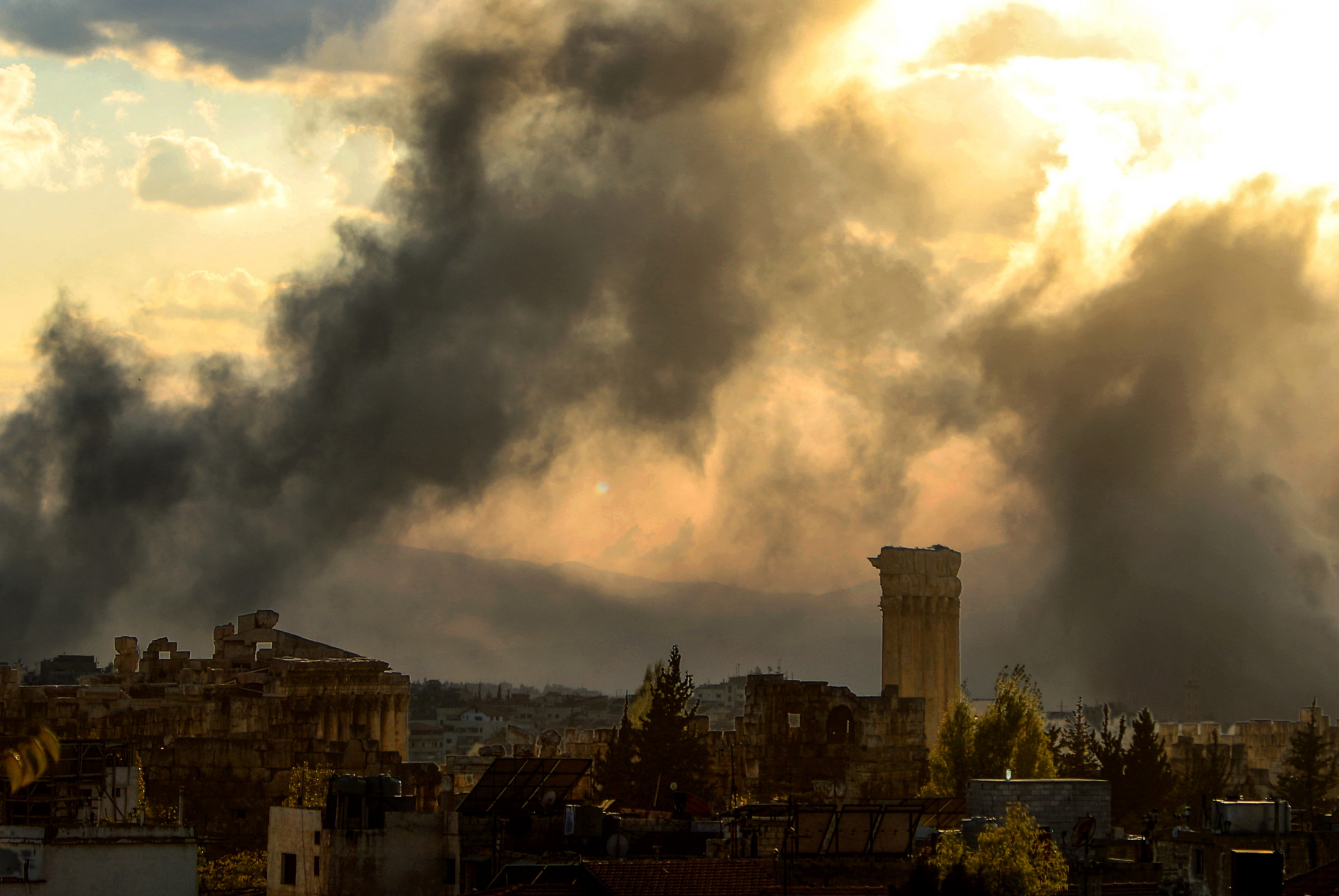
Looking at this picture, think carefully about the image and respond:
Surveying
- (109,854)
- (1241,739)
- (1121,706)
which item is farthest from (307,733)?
(1121,706)

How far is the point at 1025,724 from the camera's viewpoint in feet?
203

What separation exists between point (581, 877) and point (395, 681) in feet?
135

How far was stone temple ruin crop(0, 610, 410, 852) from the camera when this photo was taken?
5162cm

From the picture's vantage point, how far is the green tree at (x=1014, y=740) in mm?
60219

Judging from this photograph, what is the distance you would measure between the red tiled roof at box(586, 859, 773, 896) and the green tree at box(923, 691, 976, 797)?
867 inches

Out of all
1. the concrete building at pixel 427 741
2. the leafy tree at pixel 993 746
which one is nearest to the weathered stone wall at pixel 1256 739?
the leafy tree at pixel 993 746

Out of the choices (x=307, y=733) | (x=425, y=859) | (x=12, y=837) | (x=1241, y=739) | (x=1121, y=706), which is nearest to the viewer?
(x=12, y=837)

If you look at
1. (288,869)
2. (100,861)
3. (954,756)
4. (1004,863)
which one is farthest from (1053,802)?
(100,861)

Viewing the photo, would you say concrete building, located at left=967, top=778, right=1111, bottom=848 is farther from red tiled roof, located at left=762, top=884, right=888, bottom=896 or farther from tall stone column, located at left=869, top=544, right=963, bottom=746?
tall stone column, located at left=869, top=544, right=963, bottom=746

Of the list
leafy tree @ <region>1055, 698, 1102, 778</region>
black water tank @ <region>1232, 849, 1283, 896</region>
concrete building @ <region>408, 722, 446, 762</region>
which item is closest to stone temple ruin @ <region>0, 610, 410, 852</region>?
leafy tree @ <region>1055, 698, 1102, 778</region>

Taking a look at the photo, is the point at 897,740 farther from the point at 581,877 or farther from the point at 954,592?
the point at 581,877

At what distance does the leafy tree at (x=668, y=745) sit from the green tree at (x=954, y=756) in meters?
6.25

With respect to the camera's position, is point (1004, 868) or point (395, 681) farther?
point (395, 681)

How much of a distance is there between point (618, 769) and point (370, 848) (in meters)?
18.0
